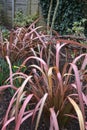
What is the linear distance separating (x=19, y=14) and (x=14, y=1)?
120cm

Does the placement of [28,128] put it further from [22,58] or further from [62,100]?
[22,58]

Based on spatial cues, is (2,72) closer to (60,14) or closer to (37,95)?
(37,95)

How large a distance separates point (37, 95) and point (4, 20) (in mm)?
7142

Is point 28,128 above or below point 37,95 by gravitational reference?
below

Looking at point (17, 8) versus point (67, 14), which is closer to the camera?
point (67, 14)

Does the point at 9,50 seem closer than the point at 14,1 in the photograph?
Yes

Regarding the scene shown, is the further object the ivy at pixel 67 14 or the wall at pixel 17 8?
the wall at pixel 17 8

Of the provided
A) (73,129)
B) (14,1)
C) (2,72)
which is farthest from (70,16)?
(73,129)

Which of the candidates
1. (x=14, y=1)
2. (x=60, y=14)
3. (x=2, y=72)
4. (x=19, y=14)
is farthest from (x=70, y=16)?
(x=2, y=72)

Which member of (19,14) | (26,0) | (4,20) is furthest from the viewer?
(4,20)

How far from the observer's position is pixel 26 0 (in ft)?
24.7

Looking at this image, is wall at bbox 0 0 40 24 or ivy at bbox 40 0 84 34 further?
wall at bbox 0 0 40 24

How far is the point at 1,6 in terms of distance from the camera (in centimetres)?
870

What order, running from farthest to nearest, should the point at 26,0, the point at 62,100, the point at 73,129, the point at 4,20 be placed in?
the point at 4,20, the point at 26,0, the point at 73,129, the point at 62,100
